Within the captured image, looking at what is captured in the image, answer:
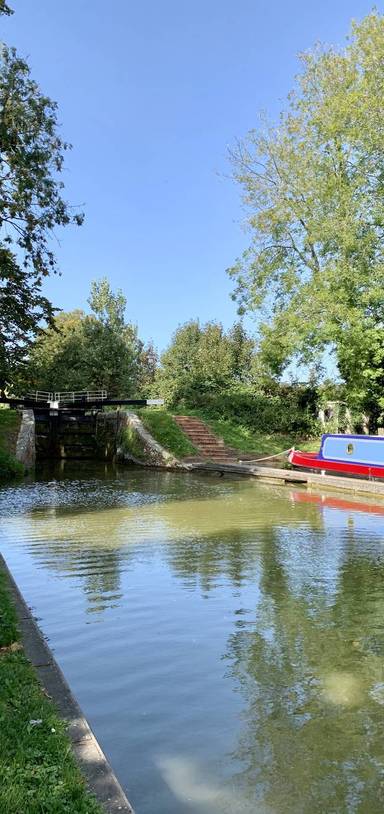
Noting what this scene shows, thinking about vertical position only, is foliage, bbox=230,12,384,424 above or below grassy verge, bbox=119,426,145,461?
above

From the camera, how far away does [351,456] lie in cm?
1547

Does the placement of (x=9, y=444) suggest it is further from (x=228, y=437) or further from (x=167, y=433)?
(x=228, y=437)

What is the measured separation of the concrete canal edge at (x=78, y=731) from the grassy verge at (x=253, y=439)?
755 inches

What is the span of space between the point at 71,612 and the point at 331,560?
11.5 feet

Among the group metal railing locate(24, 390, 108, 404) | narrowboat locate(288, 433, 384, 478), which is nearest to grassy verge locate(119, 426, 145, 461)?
metal railing locate(24, 390, 108, 404)

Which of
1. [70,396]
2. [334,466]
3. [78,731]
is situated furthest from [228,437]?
[78,731]

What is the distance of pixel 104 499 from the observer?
12898 mm

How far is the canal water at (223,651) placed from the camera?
2.71 metres

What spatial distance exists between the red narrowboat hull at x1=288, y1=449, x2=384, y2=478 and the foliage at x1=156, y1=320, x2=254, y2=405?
10.1 m

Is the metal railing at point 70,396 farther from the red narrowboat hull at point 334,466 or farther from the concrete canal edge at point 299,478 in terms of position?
the red narrowboat hull at point 334,466

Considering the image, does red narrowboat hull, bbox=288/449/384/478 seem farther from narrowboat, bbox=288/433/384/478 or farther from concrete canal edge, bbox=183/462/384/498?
concrete canal edge, bbox=183/462/384/498

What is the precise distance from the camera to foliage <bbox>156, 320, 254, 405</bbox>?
93.0ft

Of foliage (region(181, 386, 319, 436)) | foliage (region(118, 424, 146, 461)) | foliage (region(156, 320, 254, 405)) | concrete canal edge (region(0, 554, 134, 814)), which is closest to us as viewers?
concrete canal edge (region(0, 554, 134, 814))

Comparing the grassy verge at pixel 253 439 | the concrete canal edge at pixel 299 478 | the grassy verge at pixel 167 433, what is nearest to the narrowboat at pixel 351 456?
the concrete canal edge at pixel 299 478
